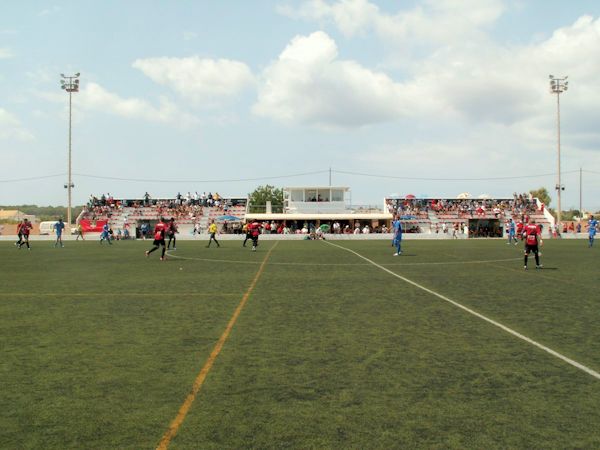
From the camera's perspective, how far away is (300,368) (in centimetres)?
664

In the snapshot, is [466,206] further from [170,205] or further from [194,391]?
[194,391]

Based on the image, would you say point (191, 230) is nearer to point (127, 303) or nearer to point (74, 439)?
point (127, 303)

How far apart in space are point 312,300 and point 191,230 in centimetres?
5426

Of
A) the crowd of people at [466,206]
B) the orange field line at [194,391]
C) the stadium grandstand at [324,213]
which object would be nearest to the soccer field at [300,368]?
the orange field line at [194,391]

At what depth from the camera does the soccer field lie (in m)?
4.73

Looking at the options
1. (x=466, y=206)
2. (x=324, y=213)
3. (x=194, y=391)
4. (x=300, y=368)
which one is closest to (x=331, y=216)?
(x=324, y=213)

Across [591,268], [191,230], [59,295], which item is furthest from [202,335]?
[191,230]

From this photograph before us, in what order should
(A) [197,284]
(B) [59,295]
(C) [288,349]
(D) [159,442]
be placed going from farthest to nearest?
(A) [197,284]
(B) [59,295]
(C) [288,349]
(D) [159,442]

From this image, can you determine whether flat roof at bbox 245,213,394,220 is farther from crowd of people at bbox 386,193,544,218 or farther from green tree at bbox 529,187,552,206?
green tree at bbox 529,187,552,206

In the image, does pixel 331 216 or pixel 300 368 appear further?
pixel 331 216

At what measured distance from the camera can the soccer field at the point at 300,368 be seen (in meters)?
4.73

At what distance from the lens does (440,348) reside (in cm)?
768

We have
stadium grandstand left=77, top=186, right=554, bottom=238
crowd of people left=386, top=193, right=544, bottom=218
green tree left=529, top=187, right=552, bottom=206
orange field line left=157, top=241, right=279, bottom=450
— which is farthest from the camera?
green tree left=529, top=187, right=552, bottom=206

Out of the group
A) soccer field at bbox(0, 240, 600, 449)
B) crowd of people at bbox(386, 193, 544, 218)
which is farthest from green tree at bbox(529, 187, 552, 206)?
soccer field at bbox(0, 240, 600, 449)
